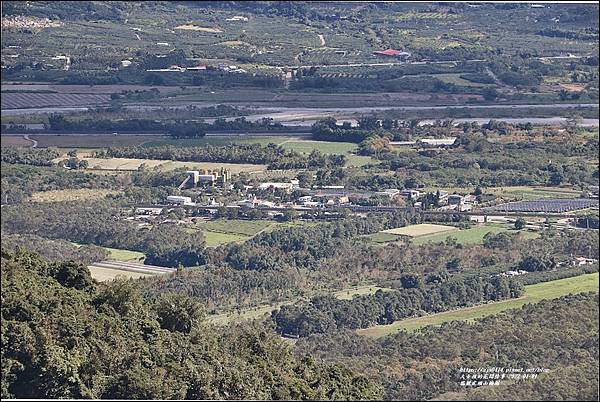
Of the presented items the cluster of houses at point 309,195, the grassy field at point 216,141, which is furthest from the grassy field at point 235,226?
the grassy field at point 216,141

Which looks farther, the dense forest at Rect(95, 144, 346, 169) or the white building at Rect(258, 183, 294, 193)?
the dense forest at Rect(95, 144, 346, 169)

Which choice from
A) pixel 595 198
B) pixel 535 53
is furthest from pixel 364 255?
pixel 535 53

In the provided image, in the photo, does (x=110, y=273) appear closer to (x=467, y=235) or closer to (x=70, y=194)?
(x=467, y=235)

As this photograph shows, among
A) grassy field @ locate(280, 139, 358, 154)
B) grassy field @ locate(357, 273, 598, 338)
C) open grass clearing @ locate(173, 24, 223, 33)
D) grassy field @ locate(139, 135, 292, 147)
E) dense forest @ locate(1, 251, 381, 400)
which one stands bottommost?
open grass clearing @ locate(173, 24, 223, 33)

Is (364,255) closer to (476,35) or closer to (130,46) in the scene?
(130,46)

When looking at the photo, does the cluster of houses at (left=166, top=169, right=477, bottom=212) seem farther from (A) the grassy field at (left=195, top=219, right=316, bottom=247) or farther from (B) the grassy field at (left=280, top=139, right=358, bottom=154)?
(B) the grassy field at (left=280, top=139, right=358, bottom=154)

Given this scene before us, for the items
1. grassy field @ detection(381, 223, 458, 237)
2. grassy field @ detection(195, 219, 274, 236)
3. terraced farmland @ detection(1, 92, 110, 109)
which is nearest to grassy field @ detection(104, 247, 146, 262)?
grassy field @ detection(195, 219, 274, 236)

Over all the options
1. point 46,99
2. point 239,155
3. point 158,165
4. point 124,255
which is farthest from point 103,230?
point 46,99
